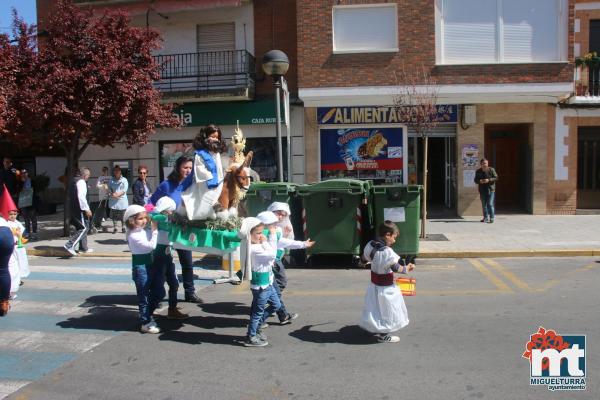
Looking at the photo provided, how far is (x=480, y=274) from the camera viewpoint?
27.4 feet

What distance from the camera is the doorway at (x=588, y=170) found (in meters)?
15.7

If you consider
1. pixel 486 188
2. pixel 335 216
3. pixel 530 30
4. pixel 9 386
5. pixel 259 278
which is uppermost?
pixel 530 30

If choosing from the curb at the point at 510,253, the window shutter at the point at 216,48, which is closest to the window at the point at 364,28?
the window shutter at the point at 216,48

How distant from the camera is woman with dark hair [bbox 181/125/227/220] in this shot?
17.2ft

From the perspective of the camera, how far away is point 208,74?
16062mm

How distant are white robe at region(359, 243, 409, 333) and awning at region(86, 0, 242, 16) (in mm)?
12209

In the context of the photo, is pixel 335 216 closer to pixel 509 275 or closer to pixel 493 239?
pixel 509 275

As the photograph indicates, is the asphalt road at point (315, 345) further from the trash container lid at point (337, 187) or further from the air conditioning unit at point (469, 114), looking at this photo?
the air conditioning unit at point (469, 114)

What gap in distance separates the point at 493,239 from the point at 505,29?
6455 millimetres

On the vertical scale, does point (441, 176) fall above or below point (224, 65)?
below

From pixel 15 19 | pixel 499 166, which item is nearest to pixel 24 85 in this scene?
pixel 15 19

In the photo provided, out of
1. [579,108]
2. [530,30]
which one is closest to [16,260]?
[530,30]

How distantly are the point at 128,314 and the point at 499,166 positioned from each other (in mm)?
13591

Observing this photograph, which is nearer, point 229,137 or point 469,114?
point 469,114
